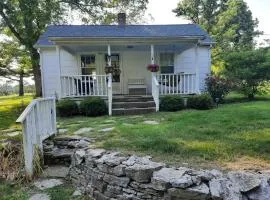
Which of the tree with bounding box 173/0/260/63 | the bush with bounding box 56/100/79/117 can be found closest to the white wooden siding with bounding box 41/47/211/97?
the bush with bounding box 56/100/79/117

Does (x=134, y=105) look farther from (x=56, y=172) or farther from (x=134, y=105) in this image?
(x=56, y=172)

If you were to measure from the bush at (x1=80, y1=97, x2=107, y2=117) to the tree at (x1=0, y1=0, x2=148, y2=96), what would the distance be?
5.18 metres

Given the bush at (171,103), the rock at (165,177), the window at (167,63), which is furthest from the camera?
the window at (167,63)

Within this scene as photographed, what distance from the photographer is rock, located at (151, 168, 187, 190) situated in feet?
9.61

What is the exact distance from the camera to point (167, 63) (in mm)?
11922

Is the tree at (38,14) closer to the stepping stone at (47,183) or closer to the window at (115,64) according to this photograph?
the window at (115,64)

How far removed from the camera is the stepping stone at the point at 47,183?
398 centimetres

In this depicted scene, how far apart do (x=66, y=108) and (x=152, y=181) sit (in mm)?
6008

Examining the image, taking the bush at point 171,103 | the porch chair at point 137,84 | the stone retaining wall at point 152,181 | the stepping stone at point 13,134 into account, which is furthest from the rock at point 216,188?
the porch chair at point 137,84

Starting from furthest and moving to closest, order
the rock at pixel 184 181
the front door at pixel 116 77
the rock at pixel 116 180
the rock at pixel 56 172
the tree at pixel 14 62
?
1. the tree at pixel 14 62
2. the front door at pixel 116 77
3. the rock at pixel 56 172
4. the rock at pixel 116 180
5. the rock at pixel 184 181

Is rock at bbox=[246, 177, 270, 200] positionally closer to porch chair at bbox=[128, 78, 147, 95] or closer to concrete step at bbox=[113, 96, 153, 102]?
concrete step at bbox=[113, 96, 153, 102]

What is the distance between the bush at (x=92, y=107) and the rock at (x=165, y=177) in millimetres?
5695

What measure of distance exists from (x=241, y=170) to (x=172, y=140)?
4.48ft

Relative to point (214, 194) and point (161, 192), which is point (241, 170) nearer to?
point (214, 194)
